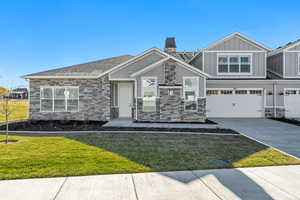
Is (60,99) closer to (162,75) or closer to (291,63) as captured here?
(162,75)

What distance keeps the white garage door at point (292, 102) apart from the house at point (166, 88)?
0.42 m

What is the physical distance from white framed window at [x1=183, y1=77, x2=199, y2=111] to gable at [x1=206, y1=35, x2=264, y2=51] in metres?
4.64

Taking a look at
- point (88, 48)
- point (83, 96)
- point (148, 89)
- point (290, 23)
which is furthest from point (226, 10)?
point (88, 48)

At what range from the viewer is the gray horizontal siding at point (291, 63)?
14.4 meters

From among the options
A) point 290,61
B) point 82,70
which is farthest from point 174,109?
point 290,61

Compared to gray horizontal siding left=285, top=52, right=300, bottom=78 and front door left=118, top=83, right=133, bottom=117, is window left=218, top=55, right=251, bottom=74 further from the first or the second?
front door left=118, top=83, right=133, bottom=117

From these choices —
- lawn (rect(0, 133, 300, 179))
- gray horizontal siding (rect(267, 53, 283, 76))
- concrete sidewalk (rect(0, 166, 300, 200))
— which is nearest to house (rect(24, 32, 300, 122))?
gray horizontal siding (rect(267, 53, 283, 76))

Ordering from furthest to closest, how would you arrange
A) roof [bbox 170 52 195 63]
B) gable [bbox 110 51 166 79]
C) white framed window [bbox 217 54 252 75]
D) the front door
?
roof [bbox 170 52 195 63] → white framed window [bbox 217 54 252 75] → the front door → gable [bbox 110 51 166 79]

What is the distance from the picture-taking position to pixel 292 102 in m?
14.3

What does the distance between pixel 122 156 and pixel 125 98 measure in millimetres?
9138

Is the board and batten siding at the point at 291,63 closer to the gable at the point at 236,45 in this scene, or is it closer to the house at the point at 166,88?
the house at the point at 166,88

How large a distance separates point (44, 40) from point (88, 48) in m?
5.40

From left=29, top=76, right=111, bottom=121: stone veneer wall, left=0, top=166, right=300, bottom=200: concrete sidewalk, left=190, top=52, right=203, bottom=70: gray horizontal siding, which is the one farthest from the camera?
left=190, top=52, right=203, bottom=70: gray horizontal siding

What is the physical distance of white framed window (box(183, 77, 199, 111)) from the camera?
1218 centimetres
